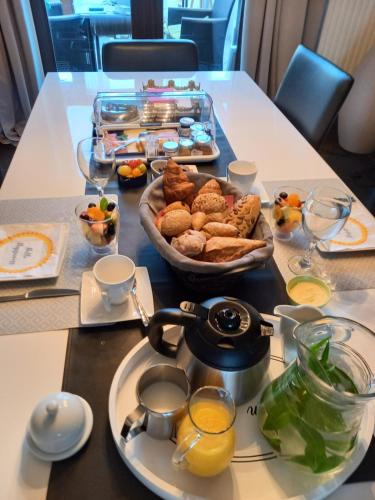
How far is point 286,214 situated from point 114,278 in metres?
0.43

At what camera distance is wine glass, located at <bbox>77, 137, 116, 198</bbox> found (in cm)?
104

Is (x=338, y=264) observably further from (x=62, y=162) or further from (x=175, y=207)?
(x=62, y=162)

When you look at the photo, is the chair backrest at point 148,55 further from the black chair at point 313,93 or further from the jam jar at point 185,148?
the jam jar at point 185,148

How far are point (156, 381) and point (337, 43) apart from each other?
271 centimetres

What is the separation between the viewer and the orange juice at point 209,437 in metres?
0.47

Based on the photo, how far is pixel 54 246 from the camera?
2.76 ft

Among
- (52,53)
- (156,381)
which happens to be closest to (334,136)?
(52,53)

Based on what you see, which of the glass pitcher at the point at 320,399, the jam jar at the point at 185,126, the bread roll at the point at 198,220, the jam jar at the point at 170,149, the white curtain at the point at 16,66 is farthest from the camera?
the white curtain at the point at 16,66

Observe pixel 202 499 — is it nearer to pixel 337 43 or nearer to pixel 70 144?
pixel 70 144

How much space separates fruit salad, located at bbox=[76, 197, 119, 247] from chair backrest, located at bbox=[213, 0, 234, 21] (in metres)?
2.38

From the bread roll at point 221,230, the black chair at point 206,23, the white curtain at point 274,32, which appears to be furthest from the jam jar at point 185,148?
the black chair at point 206,23

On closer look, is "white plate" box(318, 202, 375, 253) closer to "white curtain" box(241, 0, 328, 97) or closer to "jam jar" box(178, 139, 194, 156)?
"jam jar" box(178, 139, 194, 156)

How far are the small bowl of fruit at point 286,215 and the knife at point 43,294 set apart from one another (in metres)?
0.49

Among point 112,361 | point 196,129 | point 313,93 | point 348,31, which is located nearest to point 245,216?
point 112,361
